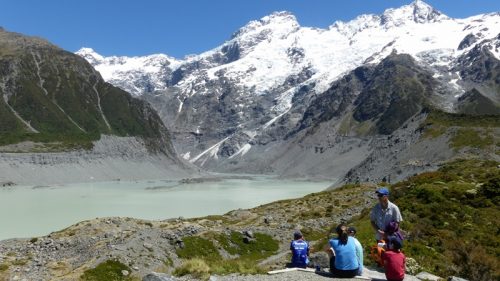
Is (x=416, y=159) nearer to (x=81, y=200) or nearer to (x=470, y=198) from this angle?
(x=81, y=200)

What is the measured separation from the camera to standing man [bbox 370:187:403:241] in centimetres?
2031

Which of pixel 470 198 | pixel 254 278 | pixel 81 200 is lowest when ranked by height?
pixel 81 200

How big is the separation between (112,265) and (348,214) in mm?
37775

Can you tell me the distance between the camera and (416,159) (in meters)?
159

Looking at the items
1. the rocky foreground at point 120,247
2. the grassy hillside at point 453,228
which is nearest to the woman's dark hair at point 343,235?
the grassy hillside at point 453,228

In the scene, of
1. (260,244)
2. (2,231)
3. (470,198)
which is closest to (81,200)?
(2,231)

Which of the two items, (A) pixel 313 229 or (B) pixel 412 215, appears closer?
(B) pixel 412 215

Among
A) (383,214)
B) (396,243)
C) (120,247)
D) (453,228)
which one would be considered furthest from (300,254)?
(120,247)

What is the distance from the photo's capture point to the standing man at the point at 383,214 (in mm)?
20312

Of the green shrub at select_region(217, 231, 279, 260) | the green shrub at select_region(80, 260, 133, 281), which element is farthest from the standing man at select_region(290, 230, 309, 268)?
the green shrub at select_region(217, 231, 279, 260)

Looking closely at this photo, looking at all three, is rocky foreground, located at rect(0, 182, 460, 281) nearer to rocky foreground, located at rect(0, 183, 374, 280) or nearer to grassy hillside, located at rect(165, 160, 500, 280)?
rocky foreground, located at rect(0, 183, 374, 280)

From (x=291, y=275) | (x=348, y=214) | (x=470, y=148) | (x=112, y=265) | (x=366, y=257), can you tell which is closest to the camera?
(x=291, y=275)

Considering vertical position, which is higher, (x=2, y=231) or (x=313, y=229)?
(x=313, y=229)

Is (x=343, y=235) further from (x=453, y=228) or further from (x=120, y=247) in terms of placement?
(x=120, y=247)
